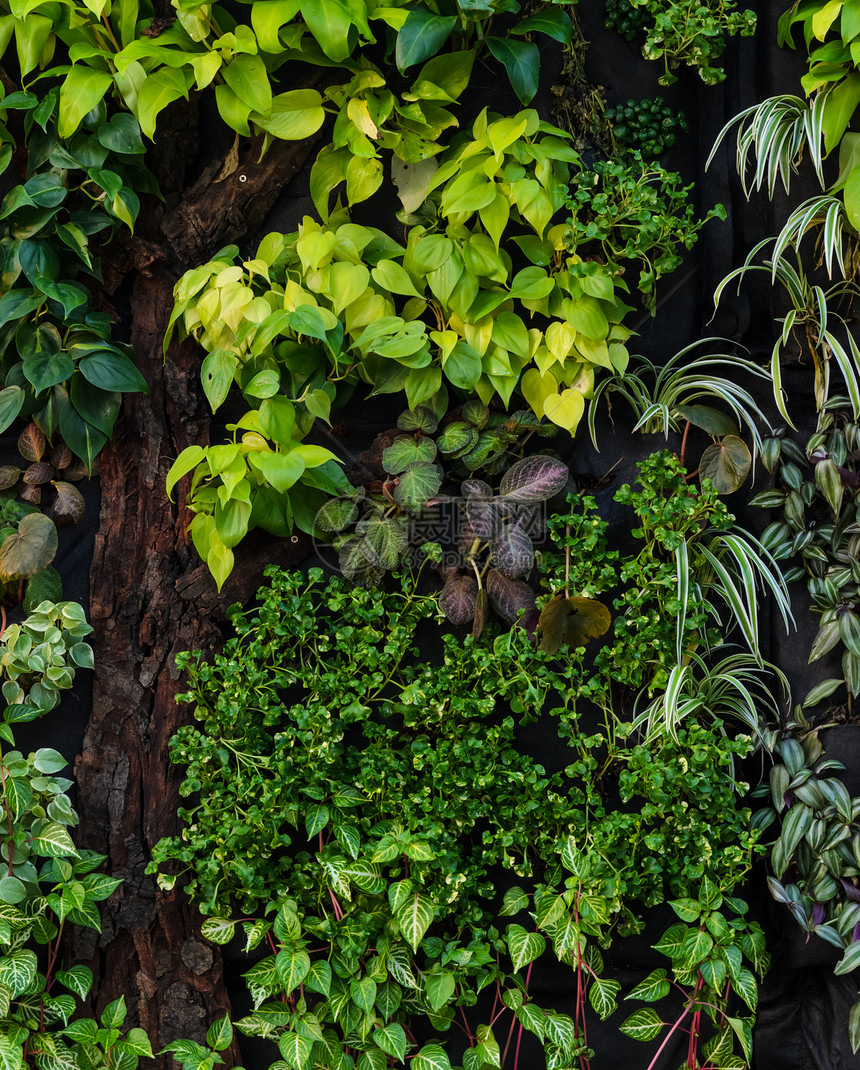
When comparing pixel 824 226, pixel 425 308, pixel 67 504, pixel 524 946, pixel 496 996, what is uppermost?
pixel 824 226

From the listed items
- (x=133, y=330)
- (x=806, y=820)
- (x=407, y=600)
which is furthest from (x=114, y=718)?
(x=806, y=820)

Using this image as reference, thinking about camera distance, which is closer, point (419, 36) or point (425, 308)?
point (419, 36)

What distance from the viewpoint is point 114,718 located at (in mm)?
1956

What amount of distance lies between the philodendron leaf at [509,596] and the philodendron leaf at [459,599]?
0.14ft

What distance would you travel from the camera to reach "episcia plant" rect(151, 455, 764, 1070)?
5.73 ft

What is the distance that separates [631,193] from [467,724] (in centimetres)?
118

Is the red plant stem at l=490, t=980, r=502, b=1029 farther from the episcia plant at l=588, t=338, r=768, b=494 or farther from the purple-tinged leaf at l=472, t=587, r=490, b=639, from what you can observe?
the episcia plant at l=588, t=338, r=768, b=494

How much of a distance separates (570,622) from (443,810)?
477 mm

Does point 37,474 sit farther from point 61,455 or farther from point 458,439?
point 458,439

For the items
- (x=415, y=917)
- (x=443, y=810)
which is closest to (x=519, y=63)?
(x=443, y=810)

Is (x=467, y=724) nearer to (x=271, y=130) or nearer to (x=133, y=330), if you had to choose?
(x=133, y=330)

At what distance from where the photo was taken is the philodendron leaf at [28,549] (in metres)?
1.90

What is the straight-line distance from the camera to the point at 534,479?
1.85 metres

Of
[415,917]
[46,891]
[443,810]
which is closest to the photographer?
[415,917]
